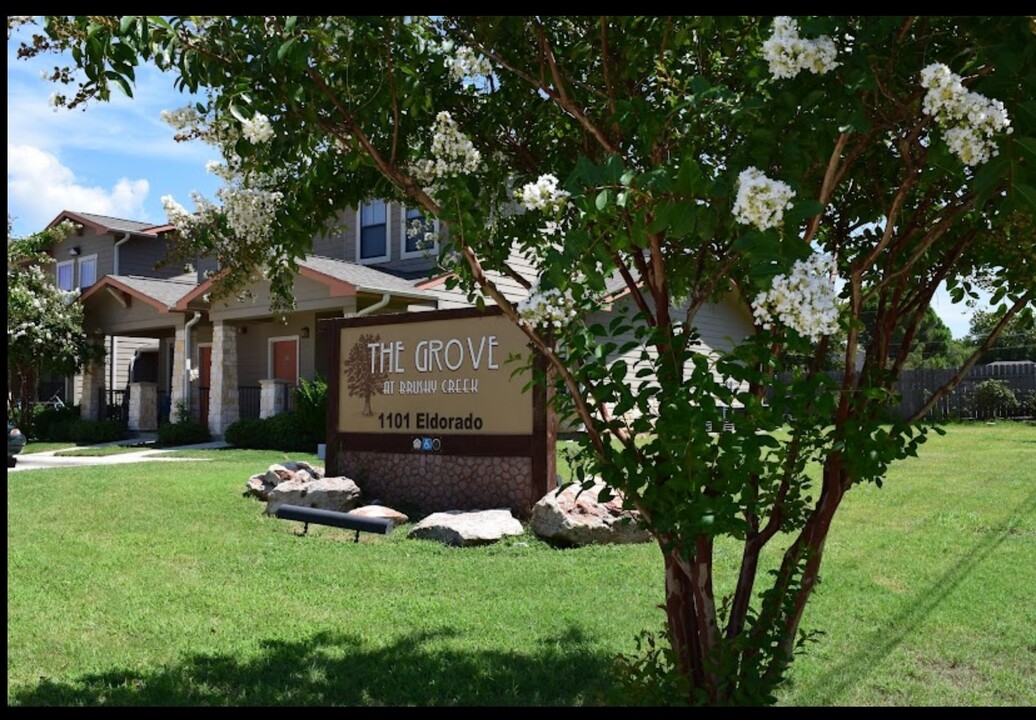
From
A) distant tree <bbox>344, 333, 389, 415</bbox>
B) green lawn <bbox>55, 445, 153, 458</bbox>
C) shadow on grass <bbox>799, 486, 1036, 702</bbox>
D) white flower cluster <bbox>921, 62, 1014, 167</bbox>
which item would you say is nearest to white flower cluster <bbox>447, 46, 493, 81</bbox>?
white flower cluster <bbox>921, 62, 1014, 167</bbox>

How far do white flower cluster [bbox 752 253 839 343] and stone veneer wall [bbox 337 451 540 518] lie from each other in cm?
726

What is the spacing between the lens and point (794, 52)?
288 cm

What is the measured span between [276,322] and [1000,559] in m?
17.4

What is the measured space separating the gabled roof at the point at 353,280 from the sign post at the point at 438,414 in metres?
4.84

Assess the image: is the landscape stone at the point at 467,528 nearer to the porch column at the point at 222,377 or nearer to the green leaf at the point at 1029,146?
the green leaf at the point at 1029,146

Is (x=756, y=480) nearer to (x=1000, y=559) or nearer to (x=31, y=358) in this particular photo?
(x=1000, y=559)

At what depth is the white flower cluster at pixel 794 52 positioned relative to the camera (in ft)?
9.36

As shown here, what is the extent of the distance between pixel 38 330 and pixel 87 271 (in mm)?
5676

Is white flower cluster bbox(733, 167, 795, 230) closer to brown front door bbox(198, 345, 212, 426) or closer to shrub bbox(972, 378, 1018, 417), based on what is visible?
brown front door bbox(198, 345, 212, 426)

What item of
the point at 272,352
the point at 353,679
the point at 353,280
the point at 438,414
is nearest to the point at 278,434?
the point at 353,280

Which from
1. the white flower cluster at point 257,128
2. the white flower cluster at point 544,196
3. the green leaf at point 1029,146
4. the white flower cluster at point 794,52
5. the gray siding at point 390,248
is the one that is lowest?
the white flower cluster at point 544,196

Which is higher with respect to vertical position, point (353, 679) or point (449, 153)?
point (449, 153)

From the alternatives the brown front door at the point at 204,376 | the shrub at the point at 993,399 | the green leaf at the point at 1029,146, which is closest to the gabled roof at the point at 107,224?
the brown front door at the point at 204,376

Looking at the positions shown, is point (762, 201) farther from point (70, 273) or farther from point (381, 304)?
point (70, 273)
